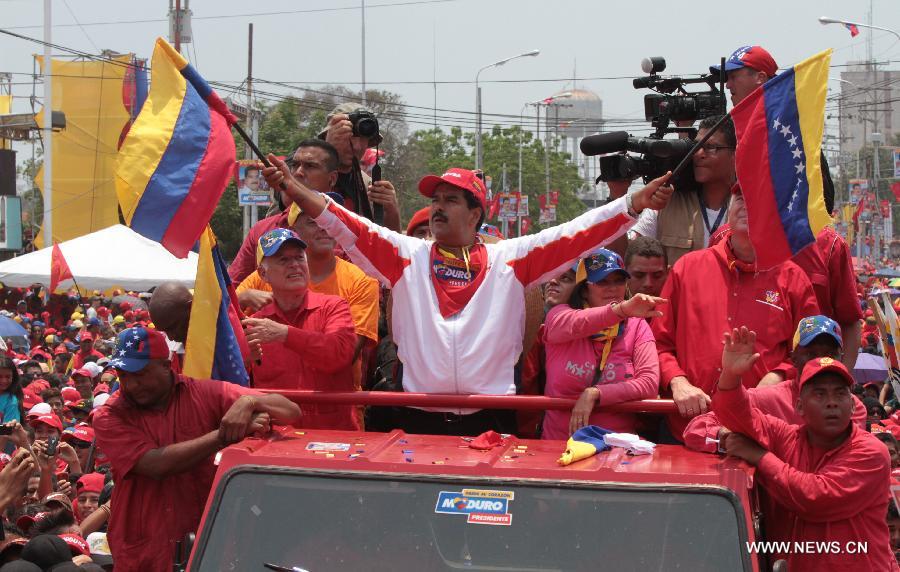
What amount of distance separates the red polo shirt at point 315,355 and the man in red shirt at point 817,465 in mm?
1938

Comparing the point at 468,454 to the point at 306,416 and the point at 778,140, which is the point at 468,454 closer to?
the point at 306,416

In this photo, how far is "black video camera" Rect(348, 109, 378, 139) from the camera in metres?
7.37

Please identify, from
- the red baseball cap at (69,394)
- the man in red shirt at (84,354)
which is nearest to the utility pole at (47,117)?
the man in red shirt at (84,354)

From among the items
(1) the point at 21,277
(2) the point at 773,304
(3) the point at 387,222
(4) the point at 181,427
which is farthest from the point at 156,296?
(1) the point at 21,277

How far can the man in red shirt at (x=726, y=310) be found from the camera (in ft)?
17.1

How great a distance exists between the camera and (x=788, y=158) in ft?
17.3

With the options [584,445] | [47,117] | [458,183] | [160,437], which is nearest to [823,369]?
[584,445]

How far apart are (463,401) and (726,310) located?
1224mm

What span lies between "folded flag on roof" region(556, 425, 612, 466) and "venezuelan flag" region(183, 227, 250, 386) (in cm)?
172

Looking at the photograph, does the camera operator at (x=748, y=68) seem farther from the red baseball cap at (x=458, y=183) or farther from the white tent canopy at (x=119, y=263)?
the white tent canopy at (x=119, y=263)

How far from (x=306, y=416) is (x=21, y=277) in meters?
22.4

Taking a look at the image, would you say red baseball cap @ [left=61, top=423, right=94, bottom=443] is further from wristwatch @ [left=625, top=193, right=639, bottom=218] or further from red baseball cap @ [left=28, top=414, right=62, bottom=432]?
wristwatch @ [left=625, top=193, right=639, bottom=218]

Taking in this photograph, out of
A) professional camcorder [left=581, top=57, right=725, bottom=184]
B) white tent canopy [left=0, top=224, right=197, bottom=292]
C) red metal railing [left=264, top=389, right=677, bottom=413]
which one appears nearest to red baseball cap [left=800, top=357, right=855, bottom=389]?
red metal railing [left=264, top=389, right=677, bottom=413]

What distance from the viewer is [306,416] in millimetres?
5508
